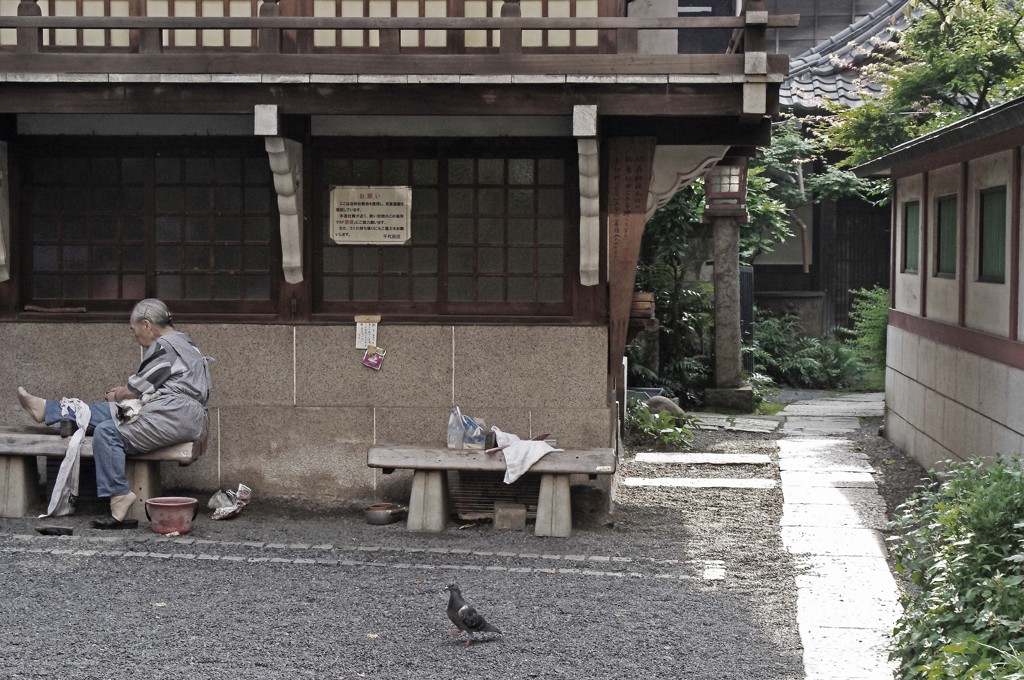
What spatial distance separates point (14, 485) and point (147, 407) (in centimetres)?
130

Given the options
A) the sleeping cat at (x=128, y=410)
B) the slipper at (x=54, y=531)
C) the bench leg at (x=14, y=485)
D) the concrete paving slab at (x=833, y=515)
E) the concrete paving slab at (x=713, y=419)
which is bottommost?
the concrete paving slab at (x=833, y=515)

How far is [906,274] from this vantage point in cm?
1556

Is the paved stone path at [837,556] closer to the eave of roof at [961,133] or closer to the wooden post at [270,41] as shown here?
the eave of roof at [961,133]

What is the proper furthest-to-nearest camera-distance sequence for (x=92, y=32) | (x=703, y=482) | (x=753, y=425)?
(x=753, y=425), (x=703, y=482), (x=92, y=32)

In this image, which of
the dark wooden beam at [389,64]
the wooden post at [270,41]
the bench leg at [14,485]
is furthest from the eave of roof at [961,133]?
the bench leg at [14,485]

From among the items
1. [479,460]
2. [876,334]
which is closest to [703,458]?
[479,460]

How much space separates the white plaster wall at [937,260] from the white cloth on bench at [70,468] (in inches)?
308

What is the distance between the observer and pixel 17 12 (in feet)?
34.3

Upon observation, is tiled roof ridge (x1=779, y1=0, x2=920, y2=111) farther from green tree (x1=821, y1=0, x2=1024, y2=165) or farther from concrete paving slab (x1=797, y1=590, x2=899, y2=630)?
concrete paving slab (x1=797, y1=590, x2=899, y2=630)

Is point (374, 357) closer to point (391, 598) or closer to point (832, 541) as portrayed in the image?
point (391, 598)

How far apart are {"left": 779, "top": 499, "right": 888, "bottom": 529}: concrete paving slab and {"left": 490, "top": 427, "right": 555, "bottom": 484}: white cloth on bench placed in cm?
209

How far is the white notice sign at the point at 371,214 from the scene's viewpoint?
36.2 ft

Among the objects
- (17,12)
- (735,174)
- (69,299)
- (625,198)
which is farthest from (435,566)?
(735,174)

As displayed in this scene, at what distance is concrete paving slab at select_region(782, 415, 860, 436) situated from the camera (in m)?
17.0
